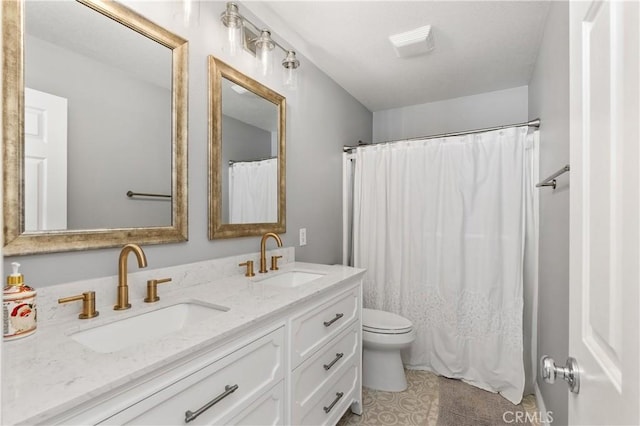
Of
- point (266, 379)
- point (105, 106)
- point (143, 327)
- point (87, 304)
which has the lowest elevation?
point (266, 379)

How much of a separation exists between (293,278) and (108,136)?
45.0 inches

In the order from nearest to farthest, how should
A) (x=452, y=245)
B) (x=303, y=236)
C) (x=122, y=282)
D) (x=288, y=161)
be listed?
(x=122, y=282) < (x=288, y=161) < (x=303, y=236) < (x=452, y=245)

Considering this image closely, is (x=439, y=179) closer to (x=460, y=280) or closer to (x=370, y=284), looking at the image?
(x=460, y=280)

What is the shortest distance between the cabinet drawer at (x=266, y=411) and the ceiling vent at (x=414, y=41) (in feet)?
6.46

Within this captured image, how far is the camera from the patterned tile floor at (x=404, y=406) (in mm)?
1881

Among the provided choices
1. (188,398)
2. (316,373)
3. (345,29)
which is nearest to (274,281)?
(316,373)

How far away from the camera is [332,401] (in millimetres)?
1616

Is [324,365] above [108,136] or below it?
below

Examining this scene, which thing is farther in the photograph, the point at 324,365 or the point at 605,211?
the point at 324,365

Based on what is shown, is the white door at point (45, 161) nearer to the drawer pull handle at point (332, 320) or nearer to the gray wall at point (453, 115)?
the drawer pull handle at point (332, 320)

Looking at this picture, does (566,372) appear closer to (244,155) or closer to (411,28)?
(244,155)

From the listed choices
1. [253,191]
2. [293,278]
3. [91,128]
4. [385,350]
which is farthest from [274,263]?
[91,128]

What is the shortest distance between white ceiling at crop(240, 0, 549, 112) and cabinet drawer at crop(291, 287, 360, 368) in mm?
1511

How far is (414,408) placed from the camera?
78.7 inches
